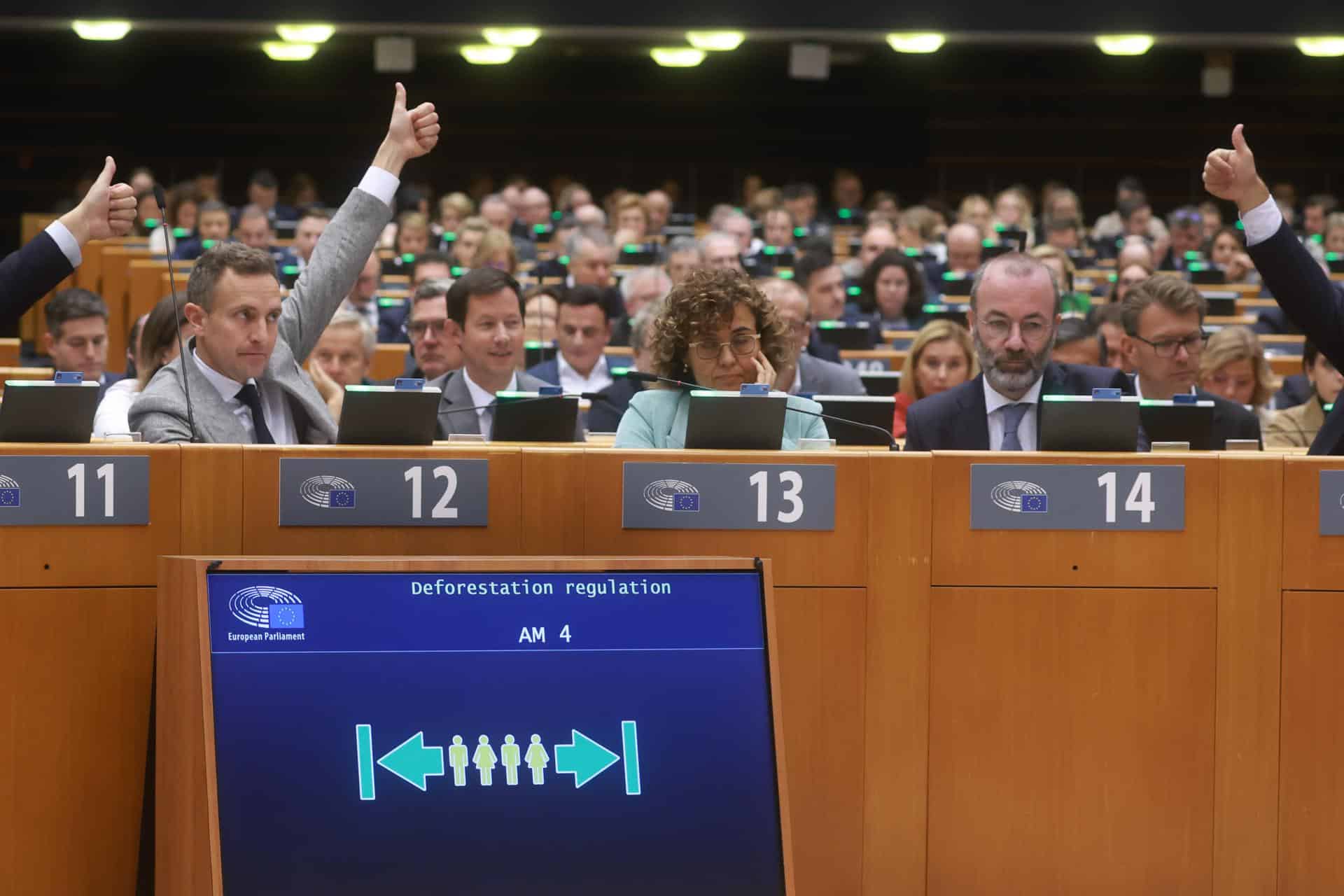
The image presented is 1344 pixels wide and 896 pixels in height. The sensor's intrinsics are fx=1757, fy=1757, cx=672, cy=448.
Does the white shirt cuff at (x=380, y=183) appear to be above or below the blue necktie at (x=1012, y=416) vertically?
above

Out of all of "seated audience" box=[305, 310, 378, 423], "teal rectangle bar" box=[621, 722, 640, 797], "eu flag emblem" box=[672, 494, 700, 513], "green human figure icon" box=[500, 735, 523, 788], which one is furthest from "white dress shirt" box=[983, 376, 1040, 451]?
"seated audience" box=[305, 310, 378, 423]

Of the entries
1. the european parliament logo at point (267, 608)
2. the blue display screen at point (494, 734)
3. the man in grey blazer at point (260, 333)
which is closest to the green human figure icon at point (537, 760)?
the blue display screen at point (494, 734)

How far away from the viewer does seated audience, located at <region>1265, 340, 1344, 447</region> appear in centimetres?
491

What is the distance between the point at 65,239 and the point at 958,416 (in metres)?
1.62

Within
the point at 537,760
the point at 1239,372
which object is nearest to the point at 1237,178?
the point at 537,760

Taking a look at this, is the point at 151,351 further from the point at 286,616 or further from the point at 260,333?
the point at 286,616

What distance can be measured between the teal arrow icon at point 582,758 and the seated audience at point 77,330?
3563mm

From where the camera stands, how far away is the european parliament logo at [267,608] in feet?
7.22

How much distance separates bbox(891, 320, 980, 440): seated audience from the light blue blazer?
2.38m

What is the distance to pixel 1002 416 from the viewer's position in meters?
3.36

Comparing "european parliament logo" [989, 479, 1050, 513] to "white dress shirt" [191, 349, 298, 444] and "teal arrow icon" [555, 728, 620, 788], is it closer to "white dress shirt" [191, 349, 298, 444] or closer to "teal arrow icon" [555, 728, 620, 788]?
"teal arrow icon" [555, 728, 620, 788]

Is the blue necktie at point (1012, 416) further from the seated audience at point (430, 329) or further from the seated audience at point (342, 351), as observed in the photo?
the seated audience at point (342, 351)

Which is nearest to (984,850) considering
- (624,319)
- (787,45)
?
(624,319)

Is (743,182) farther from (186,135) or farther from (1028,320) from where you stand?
(1028,320)
